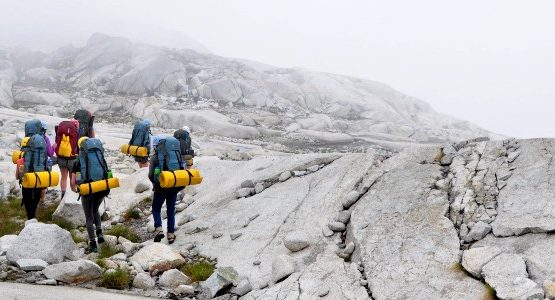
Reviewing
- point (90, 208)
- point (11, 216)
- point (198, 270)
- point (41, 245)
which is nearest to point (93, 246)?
point (90, 208)

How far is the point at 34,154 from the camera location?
11211 millimetres

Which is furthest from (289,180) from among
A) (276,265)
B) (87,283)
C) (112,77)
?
(112,77)

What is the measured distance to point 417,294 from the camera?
7.15m

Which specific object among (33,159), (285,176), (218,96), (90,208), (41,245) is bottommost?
(218,96)

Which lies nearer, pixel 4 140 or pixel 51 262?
pixel 51 262

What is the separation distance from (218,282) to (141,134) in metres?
8.83

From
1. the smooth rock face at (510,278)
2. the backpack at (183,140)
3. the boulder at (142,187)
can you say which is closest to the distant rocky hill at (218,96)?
the boulder at (142,187)

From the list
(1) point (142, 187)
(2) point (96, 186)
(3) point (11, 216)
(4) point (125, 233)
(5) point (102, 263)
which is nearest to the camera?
(5) point (102, 263)

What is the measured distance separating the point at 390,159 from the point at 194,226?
5568mm

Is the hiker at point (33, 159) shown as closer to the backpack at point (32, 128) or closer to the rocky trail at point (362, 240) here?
the backpack at point (32, 128)

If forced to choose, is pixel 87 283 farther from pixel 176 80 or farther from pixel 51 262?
pixel 176 80

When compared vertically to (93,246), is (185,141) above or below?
above

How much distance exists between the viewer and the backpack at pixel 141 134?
15914mm

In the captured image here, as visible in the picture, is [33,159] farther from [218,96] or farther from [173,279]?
[218,96]
